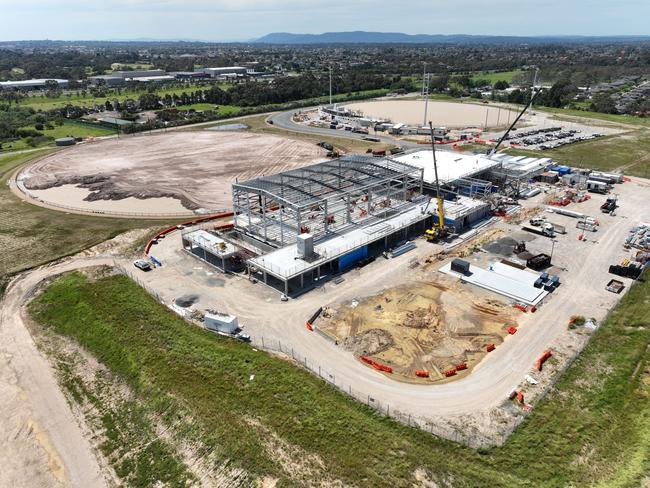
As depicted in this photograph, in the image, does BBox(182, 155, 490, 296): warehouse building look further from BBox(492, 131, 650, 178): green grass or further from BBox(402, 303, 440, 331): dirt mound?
BBox(492, 131, 650, 178): green grass

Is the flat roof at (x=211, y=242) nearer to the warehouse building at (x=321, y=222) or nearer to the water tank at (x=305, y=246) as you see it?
the warehouse building at (x=321, y=222)

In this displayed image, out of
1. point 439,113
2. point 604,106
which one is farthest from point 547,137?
point 604,106

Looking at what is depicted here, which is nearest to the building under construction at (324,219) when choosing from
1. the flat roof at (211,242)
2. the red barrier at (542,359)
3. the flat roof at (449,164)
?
the flat roof at (211,242)

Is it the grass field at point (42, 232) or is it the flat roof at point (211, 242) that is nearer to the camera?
the flat roof at point (211, 242)

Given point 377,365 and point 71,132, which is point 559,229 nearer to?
point 377,365

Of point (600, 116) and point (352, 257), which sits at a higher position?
point (600, 116)

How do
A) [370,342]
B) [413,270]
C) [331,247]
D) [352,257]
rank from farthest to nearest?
[331,247], [352,257], [413,270], [370,342]

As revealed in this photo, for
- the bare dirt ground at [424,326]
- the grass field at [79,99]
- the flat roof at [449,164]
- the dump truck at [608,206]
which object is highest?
the grass field at [79,99]
